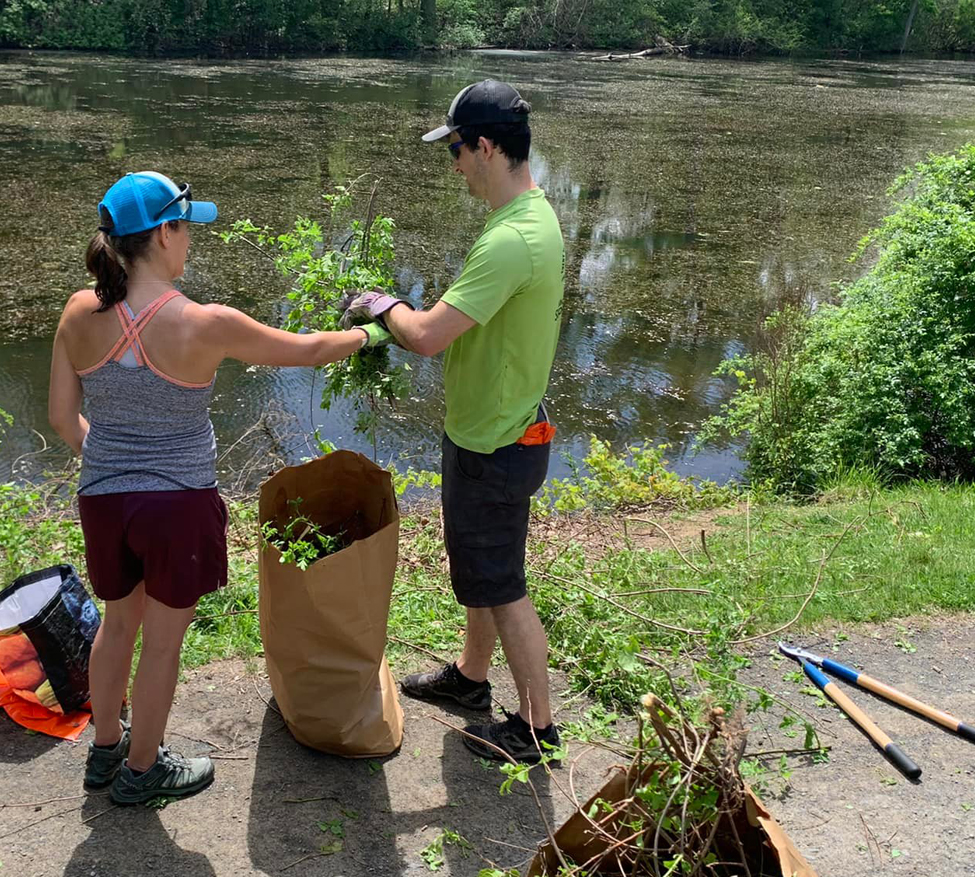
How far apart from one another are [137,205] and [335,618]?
122cm

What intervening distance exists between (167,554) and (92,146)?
14327 mm

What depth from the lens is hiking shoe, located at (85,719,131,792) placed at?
8.93ft

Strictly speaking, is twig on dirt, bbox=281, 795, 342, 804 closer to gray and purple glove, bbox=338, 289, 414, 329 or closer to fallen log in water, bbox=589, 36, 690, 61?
gray and purple glove, bbox=338, 289, 414, 329

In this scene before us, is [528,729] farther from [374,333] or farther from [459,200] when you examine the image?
[459,200]

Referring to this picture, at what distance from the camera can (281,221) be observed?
443 inches

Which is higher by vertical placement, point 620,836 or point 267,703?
point 620,836

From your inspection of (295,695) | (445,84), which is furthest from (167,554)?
(445,84)

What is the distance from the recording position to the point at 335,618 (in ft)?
8.79

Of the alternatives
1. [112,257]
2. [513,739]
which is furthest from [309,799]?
[112,257]

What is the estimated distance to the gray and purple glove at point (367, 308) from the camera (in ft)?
9.29

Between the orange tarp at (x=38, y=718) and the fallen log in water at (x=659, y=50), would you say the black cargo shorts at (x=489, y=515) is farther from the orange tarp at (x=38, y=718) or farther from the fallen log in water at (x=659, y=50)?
the fallen log in water at (x=659, y=50)

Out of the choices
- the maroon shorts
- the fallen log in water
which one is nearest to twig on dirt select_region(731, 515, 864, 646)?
the maroon shorts

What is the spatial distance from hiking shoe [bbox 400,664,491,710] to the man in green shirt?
19 cm

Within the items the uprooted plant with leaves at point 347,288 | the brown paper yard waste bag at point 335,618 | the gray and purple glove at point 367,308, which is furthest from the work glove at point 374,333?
the brown paper yard waste bag at point 335,618
